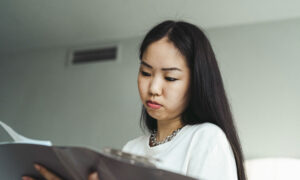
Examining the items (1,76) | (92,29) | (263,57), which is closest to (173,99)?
(263,57)

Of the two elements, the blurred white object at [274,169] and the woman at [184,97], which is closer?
the woman at [184,97]

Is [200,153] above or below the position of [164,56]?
below

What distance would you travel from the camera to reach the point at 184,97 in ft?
3.05

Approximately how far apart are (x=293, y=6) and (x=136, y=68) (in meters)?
1.33

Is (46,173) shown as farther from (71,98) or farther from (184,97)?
(71,98)

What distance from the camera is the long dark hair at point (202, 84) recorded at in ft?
3.00

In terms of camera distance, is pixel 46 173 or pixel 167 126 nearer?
pixel 46 173

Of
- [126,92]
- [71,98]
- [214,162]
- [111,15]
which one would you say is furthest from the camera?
[71,98]

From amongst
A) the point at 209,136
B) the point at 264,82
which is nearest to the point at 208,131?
the point at 209,136

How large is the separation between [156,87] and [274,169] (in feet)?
3.50

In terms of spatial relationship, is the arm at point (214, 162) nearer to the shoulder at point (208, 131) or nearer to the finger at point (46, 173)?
the shoulder at point (208, 131)

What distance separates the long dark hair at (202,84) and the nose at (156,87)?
105mm

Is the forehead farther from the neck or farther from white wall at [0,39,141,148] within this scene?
white wall at [0,39,141,148]

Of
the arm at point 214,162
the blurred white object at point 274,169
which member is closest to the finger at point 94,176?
the arm at point 214,162
